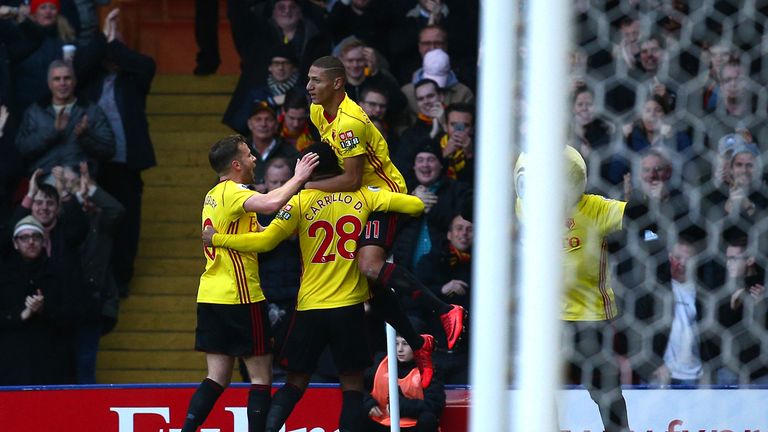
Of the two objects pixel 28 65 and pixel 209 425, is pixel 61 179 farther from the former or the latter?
pixel 209 425

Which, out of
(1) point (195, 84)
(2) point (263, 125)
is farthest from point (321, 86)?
(1) point (195, 84)

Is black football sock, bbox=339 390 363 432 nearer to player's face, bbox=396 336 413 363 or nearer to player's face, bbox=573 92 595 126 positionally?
player's face, bbox=396 336 413 363

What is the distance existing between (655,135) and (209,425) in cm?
292

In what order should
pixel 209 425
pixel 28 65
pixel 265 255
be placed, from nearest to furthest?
1. pixel 209 425
2. pixel 265 255
3. pixel 28 65

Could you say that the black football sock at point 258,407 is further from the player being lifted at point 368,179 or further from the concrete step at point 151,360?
the concrete step at point 151,360

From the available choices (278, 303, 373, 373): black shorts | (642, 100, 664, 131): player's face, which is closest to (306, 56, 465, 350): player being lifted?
(278, 303, 373, 373): black shorts

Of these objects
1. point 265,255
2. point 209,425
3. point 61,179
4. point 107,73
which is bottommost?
point 209,425

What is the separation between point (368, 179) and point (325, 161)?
1.00ft

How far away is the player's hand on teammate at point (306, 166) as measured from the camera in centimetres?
550

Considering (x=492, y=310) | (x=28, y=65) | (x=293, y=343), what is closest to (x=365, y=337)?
(x=293, y=343)

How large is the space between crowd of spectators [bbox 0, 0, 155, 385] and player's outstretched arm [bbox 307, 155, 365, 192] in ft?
8.11

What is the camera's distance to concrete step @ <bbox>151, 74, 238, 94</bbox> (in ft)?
35.0

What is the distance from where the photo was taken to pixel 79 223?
791 cm

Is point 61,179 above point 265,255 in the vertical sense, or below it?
above
